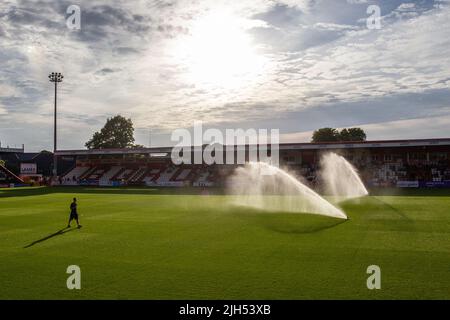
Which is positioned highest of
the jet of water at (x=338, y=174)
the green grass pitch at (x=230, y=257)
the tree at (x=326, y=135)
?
the tree at (x=326, y=135)

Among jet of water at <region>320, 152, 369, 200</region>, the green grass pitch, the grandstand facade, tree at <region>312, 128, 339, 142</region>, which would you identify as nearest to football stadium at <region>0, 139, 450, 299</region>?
the green grass pitch

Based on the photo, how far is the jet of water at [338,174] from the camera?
172 ft

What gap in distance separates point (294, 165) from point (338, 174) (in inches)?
288

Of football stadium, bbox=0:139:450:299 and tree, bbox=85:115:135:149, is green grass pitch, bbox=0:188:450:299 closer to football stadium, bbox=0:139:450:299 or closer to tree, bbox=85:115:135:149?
football stadium, bbox=0:139:450:299

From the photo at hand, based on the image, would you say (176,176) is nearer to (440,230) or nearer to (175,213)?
(175,213)

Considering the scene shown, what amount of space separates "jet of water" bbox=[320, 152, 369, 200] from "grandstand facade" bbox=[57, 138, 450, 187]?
1.46 metres

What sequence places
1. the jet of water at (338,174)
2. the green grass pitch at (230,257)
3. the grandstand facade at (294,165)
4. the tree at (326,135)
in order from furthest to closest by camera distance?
the tree at (326,135) < the grandstand facade at (294,165) < the jet of water at (338,174) < the green grass pitch at (230,257)

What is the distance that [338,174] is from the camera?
212 ft

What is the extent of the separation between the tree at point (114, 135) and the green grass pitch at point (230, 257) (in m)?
102

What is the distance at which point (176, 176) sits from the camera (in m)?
70.2

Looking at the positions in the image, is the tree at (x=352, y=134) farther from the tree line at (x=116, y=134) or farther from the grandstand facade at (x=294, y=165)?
the grandstand facade at (x=294, y=165)

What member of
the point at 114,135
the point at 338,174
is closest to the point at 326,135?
the point at 338,174

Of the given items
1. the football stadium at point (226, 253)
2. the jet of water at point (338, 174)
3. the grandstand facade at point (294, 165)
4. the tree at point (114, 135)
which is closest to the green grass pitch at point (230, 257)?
the football stadium at point (226, 253)

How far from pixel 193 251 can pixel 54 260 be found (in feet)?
15.5
